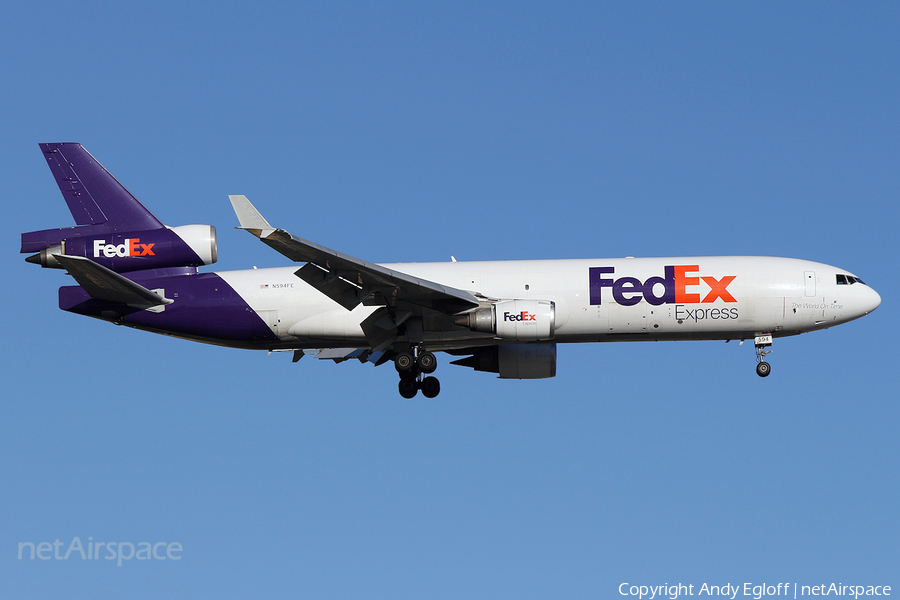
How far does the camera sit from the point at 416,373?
37.2 meters

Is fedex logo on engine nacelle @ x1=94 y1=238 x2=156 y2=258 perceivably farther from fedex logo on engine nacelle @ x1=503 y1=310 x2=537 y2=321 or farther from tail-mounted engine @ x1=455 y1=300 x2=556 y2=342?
fedex logo on engine nacelle @ x1=503 y1=310 x2=537 y2=321

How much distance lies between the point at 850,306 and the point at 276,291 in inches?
777

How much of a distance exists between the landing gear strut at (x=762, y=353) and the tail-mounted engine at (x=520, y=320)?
7.70m

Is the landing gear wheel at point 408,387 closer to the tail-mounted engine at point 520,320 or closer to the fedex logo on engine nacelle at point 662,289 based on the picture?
the tail-mounted engine at point 520,320

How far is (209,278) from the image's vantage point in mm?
37438

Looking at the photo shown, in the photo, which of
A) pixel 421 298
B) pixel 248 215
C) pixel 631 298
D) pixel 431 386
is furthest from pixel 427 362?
pixel 248 215

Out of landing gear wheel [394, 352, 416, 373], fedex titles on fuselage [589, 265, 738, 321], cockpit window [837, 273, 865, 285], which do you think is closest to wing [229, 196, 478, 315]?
landing gear wheel [394, 352, 416, 373]

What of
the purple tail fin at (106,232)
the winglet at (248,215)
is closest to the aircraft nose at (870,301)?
the winglet at (248,215)

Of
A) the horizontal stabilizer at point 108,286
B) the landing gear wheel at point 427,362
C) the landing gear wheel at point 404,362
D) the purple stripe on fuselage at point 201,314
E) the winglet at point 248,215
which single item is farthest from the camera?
the purple stripe on fuselage at point 201,314

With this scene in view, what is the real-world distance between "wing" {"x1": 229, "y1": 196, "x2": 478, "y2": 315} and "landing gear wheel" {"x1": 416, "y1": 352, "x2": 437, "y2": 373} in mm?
2026

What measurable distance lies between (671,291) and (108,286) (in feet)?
61.6

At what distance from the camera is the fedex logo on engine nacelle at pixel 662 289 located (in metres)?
35.6

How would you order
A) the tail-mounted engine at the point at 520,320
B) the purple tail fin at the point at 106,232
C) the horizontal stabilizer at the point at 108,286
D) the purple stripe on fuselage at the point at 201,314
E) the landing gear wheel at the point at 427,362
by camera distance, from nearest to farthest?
1. the horizontal stabilizer at the point at 108,286
2. the tail-mounted engine at the point at 520,320
3. the purple tail fin at the point at 106,232
4. the landing gear wheel at the point at 427,362
5. the purple stripe on fuselage at the point at 201,314

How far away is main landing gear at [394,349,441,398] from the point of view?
36250 millimetres
